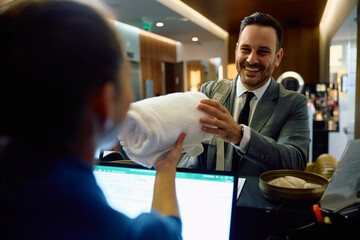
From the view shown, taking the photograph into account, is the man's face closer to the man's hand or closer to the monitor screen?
the man's hand

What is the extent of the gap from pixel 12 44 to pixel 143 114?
287 millimetres

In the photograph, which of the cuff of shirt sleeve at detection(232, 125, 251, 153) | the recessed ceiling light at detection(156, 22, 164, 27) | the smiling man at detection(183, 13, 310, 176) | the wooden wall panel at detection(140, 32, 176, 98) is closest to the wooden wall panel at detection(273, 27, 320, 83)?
the recessed ceiling light at detection(156, 22, 164, 27)

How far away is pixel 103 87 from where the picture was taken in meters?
0.41

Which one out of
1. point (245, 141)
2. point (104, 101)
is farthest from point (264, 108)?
point (104, 101)

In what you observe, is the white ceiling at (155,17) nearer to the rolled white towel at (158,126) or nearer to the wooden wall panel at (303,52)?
the wooden wall panel at (303,52)

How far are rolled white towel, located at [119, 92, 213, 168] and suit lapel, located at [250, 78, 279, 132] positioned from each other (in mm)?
755

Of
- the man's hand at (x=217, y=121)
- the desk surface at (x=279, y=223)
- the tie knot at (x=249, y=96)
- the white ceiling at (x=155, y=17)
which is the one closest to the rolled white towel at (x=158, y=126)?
the man's hand at (x=217, y=121)

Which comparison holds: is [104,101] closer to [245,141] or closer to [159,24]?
[245,141]

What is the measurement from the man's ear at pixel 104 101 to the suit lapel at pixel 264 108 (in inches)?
42.8

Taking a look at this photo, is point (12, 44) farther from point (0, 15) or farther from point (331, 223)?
point (331, 223)

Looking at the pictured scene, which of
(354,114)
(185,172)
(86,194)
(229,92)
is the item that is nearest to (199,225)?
(185,172)

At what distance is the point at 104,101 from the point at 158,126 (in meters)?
0.22

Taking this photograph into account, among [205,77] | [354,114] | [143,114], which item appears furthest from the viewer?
[205,77]

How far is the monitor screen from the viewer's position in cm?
76
